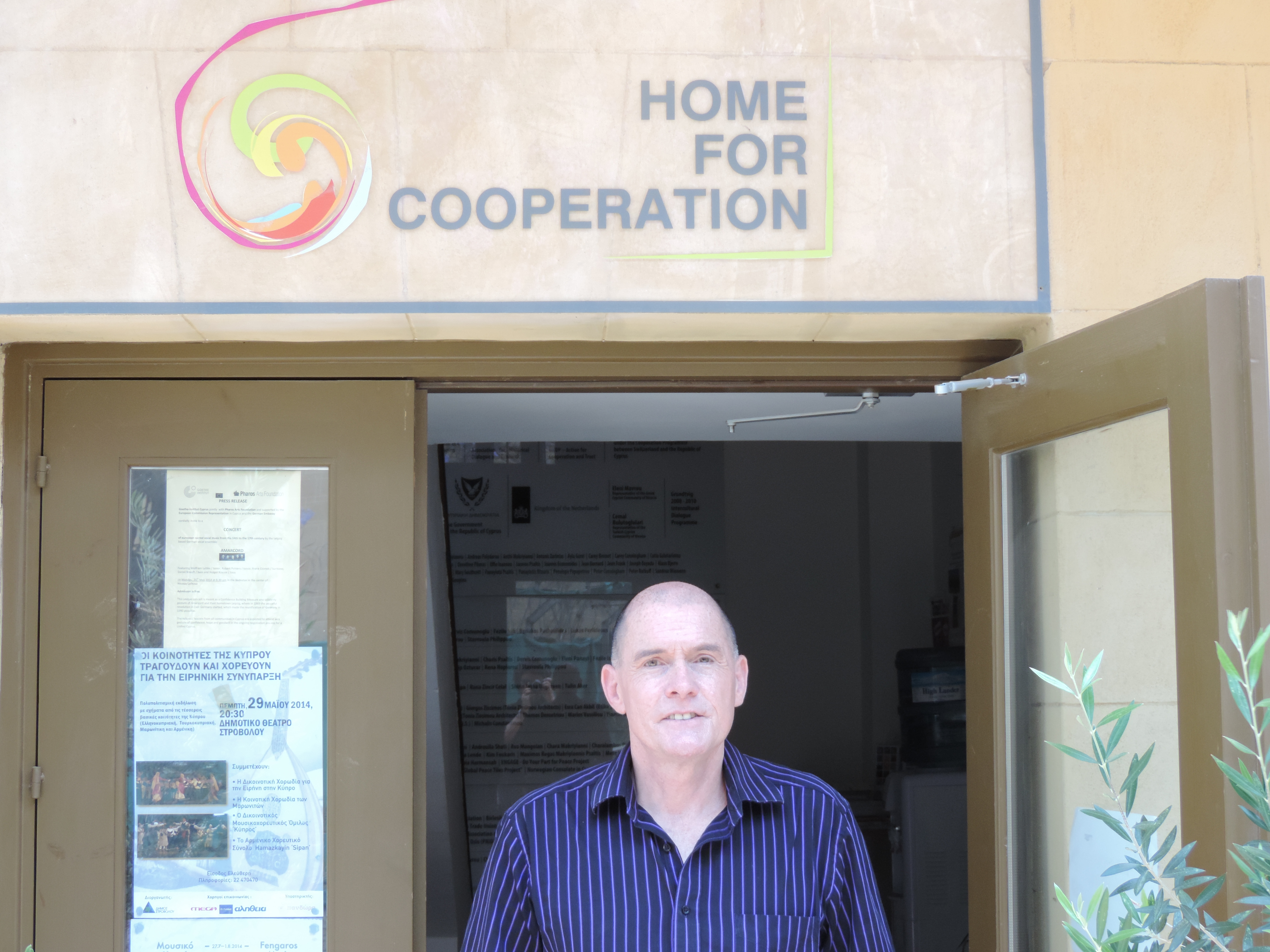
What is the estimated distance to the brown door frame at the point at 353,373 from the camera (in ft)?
8.61

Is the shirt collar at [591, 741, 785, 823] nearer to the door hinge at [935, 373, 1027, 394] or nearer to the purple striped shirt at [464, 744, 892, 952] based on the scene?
the purple striped shirt at [464, 744, 892, 952]

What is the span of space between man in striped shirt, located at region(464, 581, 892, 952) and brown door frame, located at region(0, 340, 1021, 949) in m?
0.76

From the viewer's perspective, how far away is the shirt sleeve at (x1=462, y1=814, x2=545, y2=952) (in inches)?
→ 80.1

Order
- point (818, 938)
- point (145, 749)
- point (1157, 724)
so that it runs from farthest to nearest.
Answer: point (145, 749)
point (1157, 724)
point (818, 938)

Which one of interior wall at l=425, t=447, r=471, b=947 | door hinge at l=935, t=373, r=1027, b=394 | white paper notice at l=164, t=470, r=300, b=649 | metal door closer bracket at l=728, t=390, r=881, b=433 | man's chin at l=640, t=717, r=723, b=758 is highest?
metal door closer bracket at l=728, t=390, r=881, b=433

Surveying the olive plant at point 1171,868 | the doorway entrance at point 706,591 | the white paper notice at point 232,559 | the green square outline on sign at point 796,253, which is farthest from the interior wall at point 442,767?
the olive plant at point 1171,868

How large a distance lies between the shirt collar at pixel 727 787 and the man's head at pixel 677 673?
49 millimetres

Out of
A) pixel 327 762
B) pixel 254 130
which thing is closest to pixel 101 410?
pixel 254 130

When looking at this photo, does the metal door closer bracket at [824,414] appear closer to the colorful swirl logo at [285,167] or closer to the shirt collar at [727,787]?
the shirt collar at [727,787]

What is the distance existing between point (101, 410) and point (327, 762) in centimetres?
98

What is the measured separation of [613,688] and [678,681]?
0.72 ft

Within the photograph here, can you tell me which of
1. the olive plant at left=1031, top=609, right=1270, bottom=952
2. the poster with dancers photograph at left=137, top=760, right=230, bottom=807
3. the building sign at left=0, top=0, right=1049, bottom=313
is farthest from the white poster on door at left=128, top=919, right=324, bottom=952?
the olive plant at left=1031, top=609, right=1270, bottom=952

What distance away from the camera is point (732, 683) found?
2154 mm

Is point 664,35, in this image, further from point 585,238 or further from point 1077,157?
point 1077,157
